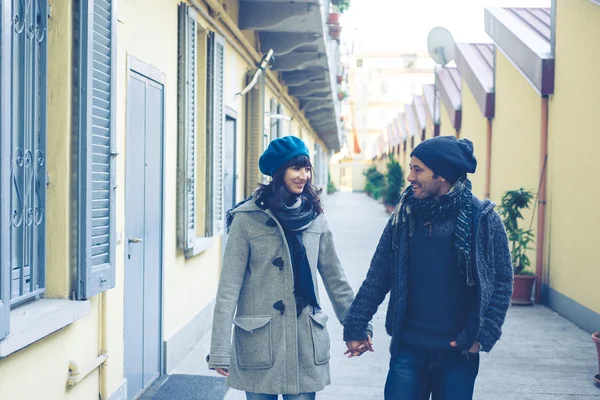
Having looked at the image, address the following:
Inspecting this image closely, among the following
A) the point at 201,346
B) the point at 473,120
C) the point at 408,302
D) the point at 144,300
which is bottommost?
the point at 201,346

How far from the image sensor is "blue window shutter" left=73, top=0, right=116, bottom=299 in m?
3.79

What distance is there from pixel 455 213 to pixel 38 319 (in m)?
1.90

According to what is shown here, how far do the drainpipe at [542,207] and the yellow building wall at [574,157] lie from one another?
155 millimetres

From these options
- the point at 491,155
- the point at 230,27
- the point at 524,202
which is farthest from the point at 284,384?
the point at 491,155

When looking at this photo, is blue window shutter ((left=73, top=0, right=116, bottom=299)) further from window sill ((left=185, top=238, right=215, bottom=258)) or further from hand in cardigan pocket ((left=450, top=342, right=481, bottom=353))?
window sill ((left=185, top=238, right=215, bottom=258))

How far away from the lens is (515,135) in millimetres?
11172

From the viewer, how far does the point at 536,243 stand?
9828 millimetres

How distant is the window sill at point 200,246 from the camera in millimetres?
6652

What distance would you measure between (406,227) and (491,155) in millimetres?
10216

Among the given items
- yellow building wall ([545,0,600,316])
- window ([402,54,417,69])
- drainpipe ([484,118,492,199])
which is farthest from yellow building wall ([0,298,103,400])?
window ([402,54,417,69])

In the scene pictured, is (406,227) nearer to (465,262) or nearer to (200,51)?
(465,262)

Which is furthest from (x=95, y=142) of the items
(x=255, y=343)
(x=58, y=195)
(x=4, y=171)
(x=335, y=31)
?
(x=335, y=31)

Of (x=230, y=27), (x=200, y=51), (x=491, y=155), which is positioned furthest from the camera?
(x=491, y=155)

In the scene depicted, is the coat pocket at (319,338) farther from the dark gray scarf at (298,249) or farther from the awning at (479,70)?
the awning at (479,70)
